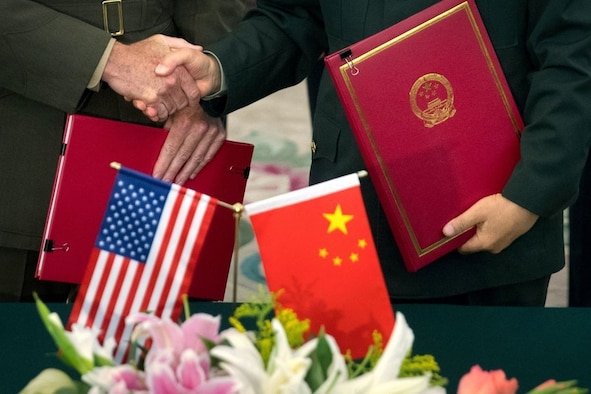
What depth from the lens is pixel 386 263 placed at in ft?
6.30

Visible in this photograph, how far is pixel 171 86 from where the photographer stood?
77.3 inches

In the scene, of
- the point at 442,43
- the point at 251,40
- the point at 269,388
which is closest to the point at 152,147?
the point at 251,40

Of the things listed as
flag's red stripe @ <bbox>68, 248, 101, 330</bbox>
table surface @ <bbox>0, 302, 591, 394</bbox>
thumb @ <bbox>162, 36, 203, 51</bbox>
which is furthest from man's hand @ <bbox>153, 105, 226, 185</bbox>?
flag's red stripe @ <bbox>68, 248, 101, 330</bbox>

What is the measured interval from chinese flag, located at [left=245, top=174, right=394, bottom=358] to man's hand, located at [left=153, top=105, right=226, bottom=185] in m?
0.69

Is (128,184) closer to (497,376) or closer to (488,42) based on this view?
(497,376)

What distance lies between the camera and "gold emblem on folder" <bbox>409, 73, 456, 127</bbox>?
1.74 metres

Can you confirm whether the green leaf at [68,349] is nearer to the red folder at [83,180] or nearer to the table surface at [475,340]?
the table surface at [475,340]

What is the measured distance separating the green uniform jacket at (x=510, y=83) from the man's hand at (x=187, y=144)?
78 mm

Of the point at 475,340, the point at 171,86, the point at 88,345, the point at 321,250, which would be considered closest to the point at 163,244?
the point at 321,250

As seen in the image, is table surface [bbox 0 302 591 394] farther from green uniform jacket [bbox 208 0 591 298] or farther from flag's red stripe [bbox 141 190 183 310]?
flag's red stripe [bbox 141 190 183 310]

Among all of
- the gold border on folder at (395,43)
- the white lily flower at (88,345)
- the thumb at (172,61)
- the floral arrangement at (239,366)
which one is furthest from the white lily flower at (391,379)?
the thumb at (172,61)

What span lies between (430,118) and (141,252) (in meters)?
0.61

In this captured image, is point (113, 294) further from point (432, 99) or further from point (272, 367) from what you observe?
point (432, 99)

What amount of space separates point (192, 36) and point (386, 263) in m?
0.62
